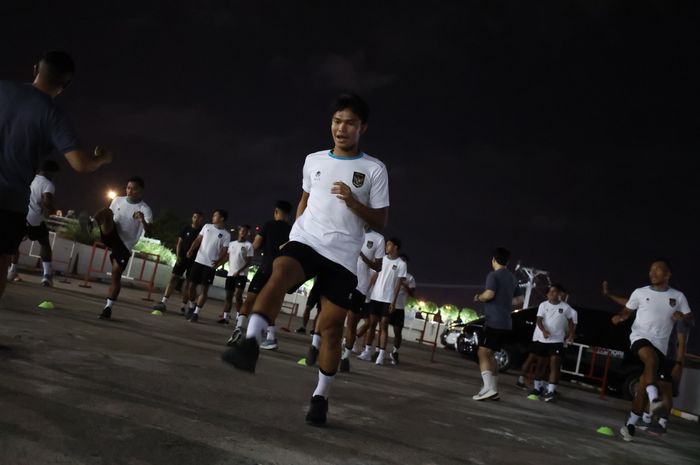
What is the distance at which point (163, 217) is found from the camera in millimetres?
34531

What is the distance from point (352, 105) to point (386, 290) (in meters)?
6.80

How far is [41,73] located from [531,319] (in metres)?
12.8

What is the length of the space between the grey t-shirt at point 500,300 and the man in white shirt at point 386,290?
2.99 meters

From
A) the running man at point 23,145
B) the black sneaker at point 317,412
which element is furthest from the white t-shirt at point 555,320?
the running man at point 23,145

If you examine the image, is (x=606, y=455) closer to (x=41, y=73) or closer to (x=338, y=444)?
(x=338, y=444)

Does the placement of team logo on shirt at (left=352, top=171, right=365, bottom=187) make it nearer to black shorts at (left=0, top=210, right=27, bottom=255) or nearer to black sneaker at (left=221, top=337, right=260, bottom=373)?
black sneaker at (left=221, top=337, right=260, bottom=373)

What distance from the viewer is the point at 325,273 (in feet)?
12.4

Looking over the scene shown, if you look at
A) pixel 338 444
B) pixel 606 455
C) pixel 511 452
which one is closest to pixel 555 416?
pixel 606 455

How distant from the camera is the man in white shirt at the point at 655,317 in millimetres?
6578

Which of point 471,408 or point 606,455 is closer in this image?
point 606,455

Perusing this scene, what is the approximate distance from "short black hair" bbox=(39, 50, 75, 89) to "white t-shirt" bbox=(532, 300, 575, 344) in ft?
29.7

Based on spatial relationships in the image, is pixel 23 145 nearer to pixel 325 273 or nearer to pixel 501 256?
pixel 325 273

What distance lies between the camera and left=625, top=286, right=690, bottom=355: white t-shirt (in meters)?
6.66

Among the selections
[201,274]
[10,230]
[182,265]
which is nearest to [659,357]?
[10,230]
